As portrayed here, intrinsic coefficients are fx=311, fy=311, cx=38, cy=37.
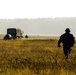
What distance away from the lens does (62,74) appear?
970cm

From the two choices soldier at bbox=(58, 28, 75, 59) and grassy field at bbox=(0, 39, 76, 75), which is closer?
grassy field at bbox=(0, 39, 76, 75)

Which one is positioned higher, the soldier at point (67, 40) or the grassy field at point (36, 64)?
the soldier at point (67, 40)

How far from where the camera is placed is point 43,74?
9812 mm

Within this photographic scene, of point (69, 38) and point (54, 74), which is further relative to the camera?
point (69, 38)

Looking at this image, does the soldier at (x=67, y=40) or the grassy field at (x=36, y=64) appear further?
the soldier at (x=67, y=40)

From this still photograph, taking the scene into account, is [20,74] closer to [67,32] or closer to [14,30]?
[67,32]

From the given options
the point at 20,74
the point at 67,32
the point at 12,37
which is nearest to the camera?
the point at 20,74

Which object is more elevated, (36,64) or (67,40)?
(67,40)

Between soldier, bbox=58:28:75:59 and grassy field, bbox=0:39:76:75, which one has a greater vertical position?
soldier, bbox=58:28:75:59

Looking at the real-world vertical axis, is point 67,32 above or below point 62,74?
above

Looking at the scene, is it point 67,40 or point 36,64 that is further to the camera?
point 67,40

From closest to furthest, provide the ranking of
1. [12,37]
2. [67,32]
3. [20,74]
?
[20,74] → [67,32] → [12,37]

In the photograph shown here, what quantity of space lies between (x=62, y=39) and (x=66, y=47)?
469 millimetres

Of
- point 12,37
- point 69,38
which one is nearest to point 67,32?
point 69,38
